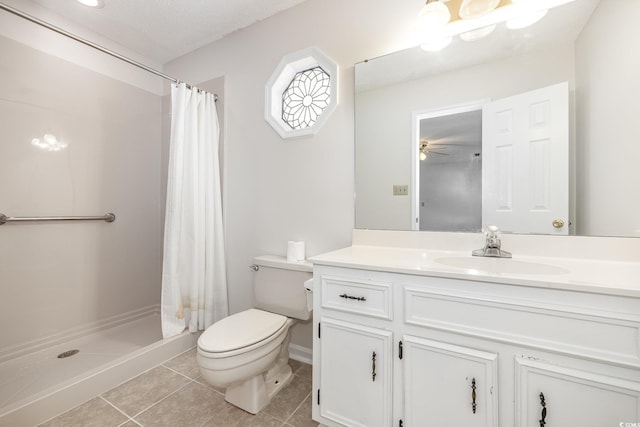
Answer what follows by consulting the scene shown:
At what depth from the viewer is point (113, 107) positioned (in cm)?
225

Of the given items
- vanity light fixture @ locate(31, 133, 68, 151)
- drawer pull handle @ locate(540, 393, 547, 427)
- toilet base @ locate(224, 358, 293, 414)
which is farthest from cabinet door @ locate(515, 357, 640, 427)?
vanity light fixture @ locate(31, 133, 68, 151)

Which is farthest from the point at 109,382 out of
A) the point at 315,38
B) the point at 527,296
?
the point at 315,38

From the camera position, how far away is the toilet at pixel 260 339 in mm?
1236

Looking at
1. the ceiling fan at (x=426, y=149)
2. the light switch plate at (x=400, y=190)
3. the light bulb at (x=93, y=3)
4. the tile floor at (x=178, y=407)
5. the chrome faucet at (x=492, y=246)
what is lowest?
the tile floor at (x=178, y=407)

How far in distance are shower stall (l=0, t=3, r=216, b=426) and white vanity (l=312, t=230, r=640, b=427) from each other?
1.41 metres

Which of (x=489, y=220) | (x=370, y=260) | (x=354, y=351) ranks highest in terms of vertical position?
(x=489, y=220)

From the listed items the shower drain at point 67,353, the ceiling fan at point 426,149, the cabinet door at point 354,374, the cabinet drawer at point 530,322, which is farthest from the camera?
the shower drain at point 67,353

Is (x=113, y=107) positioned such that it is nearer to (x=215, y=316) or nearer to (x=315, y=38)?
(x=315, y=38)

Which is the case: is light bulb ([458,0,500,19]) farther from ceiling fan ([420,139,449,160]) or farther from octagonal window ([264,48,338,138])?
octagonal window ([264,48,338,138])

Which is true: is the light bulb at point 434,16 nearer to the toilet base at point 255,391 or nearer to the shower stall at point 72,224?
the shower stall at point 72,224

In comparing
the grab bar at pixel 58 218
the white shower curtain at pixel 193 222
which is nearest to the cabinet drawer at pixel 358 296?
the white shower curtain at pixel 193 222

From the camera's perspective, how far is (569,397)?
31.2 inches

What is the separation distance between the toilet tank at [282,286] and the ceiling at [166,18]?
173cm

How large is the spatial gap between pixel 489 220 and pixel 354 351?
0.89 m
